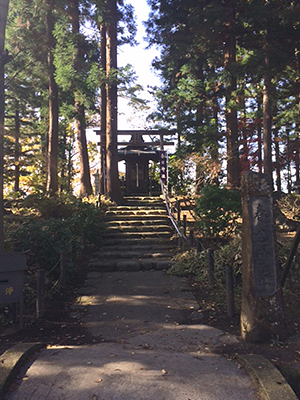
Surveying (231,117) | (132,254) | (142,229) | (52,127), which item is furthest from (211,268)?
(52,127)

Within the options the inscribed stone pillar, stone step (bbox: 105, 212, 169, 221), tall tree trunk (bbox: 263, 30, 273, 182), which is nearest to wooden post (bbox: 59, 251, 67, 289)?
the inscribed stone pillar

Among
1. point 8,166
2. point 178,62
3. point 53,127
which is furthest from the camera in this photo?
point 8,166

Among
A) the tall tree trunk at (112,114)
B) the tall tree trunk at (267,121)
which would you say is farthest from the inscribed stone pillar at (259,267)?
the tall tree trunk at (112,114)

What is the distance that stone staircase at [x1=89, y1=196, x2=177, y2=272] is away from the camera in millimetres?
8367

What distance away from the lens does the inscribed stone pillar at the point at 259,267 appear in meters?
4.12

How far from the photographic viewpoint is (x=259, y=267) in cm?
423

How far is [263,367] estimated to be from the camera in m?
3.32

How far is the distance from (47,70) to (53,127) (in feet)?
11.4

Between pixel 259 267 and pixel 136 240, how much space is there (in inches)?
263

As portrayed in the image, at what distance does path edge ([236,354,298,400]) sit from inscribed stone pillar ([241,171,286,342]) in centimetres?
60

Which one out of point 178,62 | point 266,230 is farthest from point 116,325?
point 178,62

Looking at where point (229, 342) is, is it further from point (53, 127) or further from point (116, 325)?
Result: point (53, 127)

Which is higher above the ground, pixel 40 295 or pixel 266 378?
pixel 40 295

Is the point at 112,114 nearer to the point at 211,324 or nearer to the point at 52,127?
the point at 52,127
